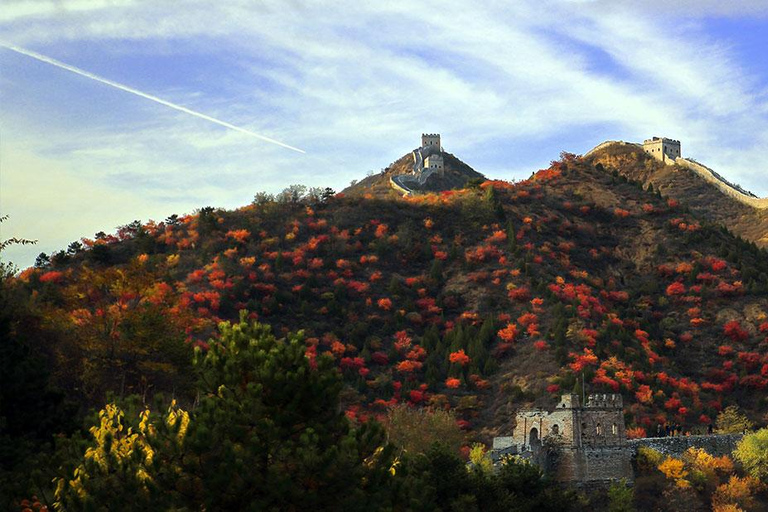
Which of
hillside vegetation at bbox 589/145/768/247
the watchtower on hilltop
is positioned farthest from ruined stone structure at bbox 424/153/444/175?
the watchtower on hilltop

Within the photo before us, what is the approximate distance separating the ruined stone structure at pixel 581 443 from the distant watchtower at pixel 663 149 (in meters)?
114

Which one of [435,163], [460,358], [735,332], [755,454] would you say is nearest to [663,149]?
[435,163]

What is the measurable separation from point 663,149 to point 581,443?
117370mm

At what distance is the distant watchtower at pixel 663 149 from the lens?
169 m

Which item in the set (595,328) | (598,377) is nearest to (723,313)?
(595,328)

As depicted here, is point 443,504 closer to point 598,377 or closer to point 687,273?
point 598,377

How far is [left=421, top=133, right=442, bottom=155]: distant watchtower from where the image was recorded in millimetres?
172750

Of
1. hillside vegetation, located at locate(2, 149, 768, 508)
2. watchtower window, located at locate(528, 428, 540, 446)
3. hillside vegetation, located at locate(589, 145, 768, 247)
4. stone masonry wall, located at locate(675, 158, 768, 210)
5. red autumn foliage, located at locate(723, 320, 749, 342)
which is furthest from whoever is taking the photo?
stone masonry wall, located at locate(675, 158, 768, 210)

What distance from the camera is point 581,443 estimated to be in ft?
196

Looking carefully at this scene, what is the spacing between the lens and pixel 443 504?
161 feet

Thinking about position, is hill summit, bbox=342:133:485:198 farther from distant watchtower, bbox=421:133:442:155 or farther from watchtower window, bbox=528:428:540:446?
watchtower window, bbox=528:428:540:446

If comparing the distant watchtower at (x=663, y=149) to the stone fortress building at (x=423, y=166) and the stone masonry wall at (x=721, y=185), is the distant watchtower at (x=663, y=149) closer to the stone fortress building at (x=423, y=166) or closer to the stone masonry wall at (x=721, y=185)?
the stone masonry wall at (x=721, y=185)

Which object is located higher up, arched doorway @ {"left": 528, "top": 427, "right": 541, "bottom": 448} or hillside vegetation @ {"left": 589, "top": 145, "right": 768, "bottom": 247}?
hillside vegetation @ {"left": 589, "top": 145, "right": 768, "bottom": 247}

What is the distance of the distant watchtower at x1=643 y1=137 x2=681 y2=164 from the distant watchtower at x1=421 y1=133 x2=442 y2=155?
32195 mm
